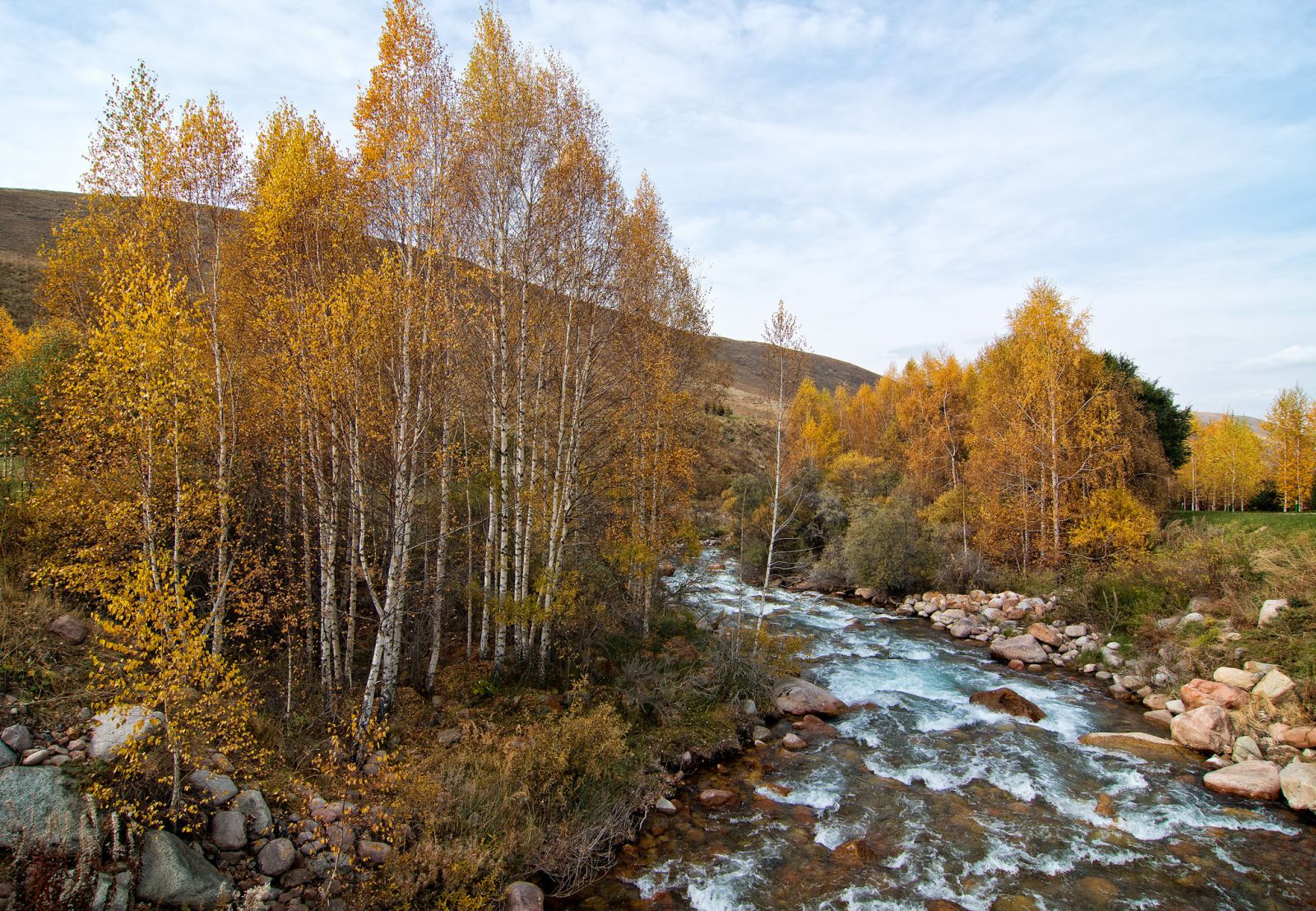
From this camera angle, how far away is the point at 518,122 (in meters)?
13.1

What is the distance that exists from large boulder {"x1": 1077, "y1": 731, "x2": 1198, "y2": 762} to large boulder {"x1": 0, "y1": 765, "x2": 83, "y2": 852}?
16889 mm

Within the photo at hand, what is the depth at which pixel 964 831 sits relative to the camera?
386 inches

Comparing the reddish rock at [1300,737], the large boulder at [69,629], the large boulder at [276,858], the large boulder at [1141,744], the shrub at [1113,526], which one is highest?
the shrub at [1113,526]

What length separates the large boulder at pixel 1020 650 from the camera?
18.4 meters

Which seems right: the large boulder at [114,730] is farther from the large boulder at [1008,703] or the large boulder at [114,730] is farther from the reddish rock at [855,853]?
the large boulder at [1008,703]

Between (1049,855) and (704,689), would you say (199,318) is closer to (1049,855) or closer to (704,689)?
(704,689)

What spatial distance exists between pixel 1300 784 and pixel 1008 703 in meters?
5.09

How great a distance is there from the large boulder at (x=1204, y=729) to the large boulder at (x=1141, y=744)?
0.72ft

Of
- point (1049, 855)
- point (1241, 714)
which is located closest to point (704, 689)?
point (1049, 855)

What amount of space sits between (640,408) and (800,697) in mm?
8809

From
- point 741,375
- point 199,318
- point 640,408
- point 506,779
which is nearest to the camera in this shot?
point 506,779

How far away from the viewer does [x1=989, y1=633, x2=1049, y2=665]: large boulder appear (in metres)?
18.4

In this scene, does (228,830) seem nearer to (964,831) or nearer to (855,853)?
(855,853)

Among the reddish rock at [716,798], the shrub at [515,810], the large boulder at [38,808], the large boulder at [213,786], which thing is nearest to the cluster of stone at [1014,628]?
the reddish rock at [716,798]
